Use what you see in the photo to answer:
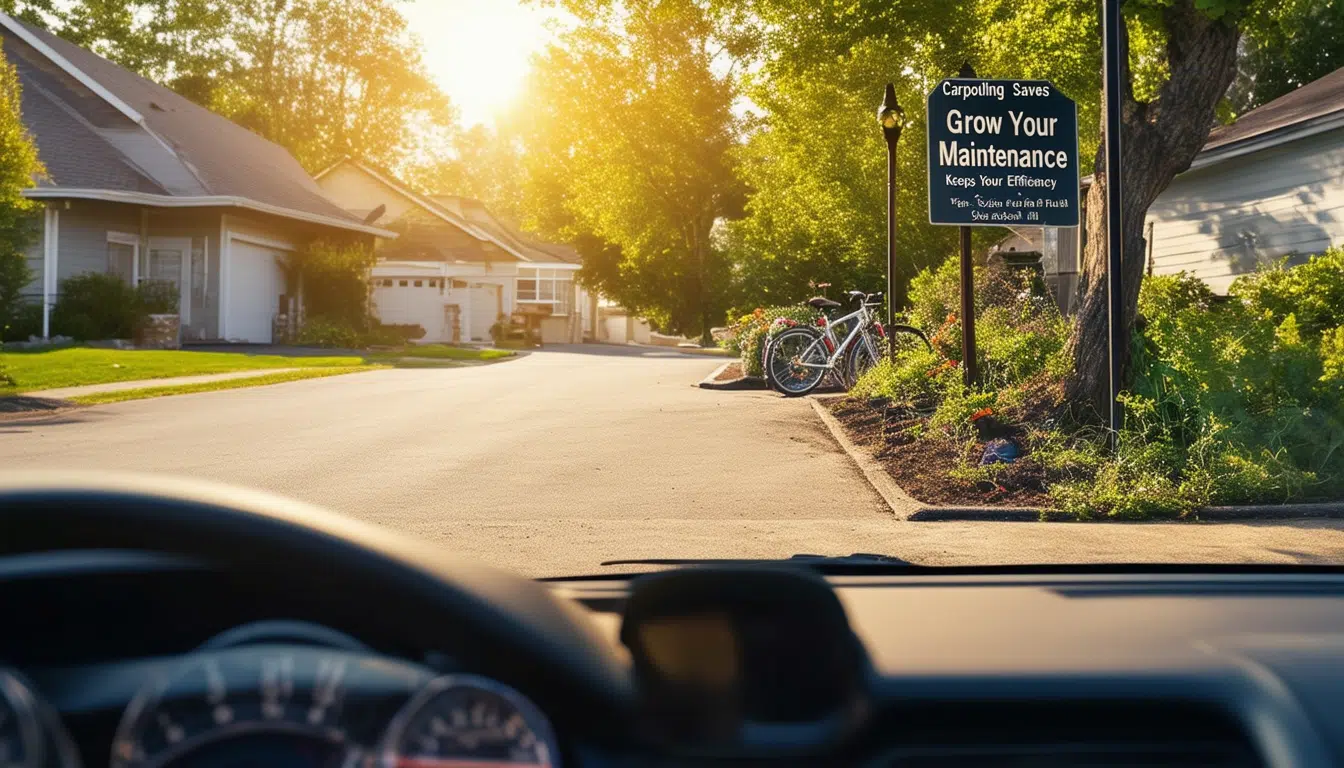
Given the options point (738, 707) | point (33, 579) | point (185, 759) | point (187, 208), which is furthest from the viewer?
point (187, 208)

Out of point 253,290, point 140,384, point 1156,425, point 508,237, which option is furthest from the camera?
point 508,237

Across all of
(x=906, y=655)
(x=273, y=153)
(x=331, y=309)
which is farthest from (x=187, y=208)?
(x=906, y=655)

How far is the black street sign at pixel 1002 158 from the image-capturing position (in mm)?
13328

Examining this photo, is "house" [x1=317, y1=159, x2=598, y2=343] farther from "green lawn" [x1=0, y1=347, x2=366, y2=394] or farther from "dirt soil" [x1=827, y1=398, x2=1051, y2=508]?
"dirt soil" [x1=827, y1=398, x2=1051, y2=508]

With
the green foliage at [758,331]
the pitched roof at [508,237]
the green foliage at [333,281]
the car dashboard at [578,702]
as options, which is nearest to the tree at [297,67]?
the pitched roof at [508,237]

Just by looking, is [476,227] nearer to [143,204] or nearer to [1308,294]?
[143,204]

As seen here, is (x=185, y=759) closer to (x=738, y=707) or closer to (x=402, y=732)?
(x=402, y=732)

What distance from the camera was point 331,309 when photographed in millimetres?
40344

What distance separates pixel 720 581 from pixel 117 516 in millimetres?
669

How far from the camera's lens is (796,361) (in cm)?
2025

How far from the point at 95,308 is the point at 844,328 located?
18685 mm

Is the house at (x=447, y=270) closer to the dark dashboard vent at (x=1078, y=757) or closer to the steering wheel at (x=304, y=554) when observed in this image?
the dark dashboard vent at (x=1078, y=757)

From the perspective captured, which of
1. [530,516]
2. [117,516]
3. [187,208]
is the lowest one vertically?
[530,516]

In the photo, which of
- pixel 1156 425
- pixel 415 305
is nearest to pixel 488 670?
pixel 1156 425
